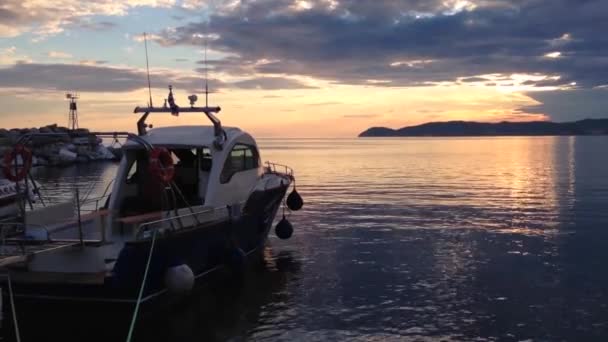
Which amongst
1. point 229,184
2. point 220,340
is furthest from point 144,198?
point 220,340

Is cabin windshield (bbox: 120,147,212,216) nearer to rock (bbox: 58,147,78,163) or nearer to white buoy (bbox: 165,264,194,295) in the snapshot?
white buoy (bbox: 165,264,194,295)

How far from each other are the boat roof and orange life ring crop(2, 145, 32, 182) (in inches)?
101

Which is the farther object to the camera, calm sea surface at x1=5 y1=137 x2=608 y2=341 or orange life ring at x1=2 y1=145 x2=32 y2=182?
orange life ring at x1=2 y1=145 x2=32 y2=182

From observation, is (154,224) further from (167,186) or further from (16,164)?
(16,164)

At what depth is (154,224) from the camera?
1127cm

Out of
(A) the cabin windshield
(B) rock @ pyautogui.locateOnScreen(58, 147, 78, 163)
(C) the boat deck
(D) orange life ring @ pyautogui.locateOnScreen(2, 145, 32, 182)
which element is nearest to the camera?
(C) the boat deck

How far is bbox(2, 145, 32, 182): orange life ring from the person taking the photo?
10797 millimetres

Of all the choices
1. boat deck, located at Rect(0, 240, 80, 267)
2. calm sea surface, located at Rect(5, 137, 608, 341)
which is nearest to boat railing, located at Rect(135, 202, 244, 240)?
boat deck, located at Rect(0, 240, 80, 267)

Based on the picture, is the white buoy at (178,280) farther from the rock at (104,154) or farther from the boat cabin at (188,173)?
the rock at (104,154)

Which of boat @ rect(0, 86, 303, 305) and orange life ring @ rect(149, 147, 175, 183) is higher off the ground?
orange life ring @ rect(149, 147, 175, 183)

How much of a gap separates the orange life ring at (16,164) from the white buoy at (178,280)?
3222mm

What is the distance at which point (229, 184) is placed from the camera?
14109 mm

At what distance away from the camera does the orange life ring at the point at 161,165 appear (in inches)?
424

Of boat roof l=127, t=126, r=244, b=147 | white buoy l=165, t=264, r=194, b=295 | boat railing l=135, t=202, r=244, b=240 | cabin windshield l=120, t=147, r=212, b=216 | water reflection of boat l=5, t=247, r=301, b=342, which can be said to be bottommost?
water reflection of boat l=5, t=247, r=301, b=342
